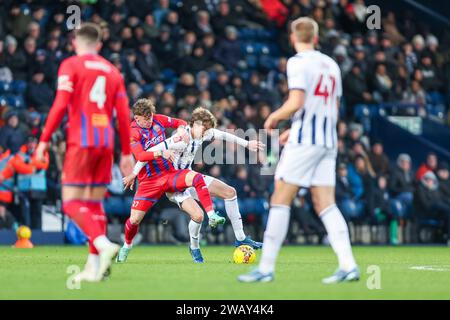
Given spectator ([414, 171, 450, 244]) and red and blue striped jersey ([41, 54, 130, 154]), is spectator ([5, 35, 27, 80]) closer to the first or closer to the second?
spectator ([414, 171, 450, 244])

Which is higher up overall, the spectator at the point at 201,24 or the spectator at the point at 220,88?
the spectator at the point at 201,24

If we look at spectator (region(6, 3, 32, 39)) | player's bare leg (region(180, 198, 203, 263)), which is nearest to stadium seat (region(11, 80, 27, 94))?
spectator (region(6, 3, 32, 39))

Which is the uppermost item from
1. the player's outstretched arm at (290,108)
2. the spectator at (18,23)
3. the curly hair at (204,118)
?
the spectator at (18,23)

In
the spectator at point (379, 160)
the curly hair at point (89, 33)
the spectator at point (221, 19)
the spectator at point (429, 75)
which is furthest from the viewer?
the spectator at point (429, 75)

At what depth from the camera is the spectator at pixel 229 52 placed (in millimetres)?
23984

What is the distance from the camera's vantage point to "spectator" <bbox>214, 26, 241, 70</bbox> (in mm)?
23984

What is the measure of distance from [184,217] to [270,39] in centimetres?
689

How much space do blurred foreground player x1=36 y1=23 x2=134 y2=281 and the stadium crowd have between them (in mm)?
9574

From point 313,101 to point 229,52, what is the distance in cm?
1434

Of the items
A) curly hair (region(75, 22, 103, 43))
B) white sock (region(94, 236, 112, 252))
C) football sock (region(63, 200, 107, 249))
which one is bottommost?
white sock (region(94, 236, 112, 252))

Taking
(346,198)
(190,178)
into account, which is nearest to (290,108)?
(190,178)

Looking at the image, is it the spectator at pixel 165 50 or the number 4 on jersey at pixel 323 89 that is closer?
the number 4 on jersey at pixel 323 89

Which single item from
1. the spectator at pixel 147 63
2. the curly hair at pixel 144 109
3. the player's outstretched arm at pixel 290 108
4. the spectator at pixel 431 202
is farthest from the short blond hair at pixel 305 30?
the spectator at pixel 431 202

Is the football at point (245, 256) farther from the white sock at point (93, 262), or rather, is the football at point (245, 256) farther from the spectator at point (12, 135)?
the spectator at point (12, 135)
